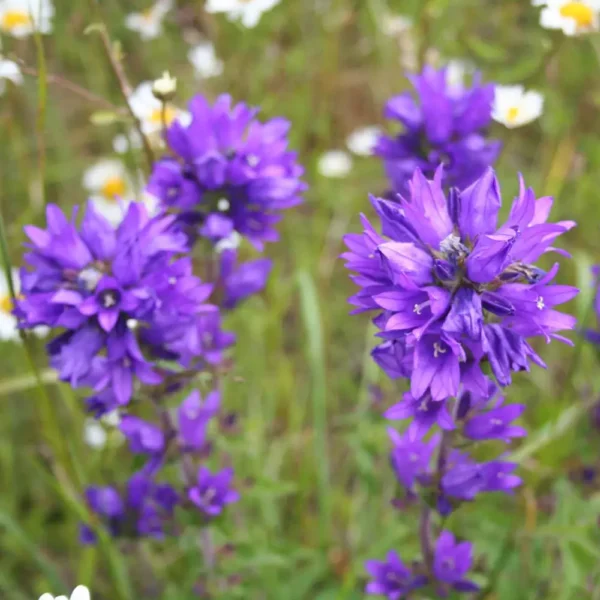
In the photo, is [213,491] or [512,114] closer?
[213,491]

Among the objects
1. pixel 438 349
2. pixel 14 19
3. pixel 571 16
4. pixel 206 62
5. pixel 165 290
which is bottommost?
pixel 438 349

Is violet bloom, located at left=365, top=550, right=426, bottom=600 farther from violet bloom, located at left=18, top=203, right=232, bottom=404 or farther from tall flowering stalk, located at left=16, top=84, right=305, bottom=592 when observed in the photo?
violet bloom, located at left=18, top=203, right=232, bottom=404

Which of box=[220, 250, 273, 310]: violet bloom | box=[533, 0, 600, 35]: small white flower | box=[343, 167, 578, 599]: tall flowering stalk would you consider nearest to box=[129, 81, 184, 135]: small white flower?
box=[220, 250, 273, 310]: violet bloom

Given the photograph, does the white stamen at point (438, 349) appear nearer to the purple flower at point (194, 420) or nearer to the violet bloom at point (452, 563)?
the violet bloom at point (452, 563)

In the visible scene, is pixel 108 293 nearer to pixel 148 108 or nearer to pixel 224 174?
pixel 224 174

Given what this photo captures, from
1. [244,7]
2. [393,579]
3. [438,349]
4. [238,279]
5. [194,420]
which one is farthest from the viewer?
[244,7]

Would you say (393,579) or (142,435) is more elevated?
(142,435)

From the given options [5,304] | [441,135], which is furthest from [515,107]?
[5,304]
